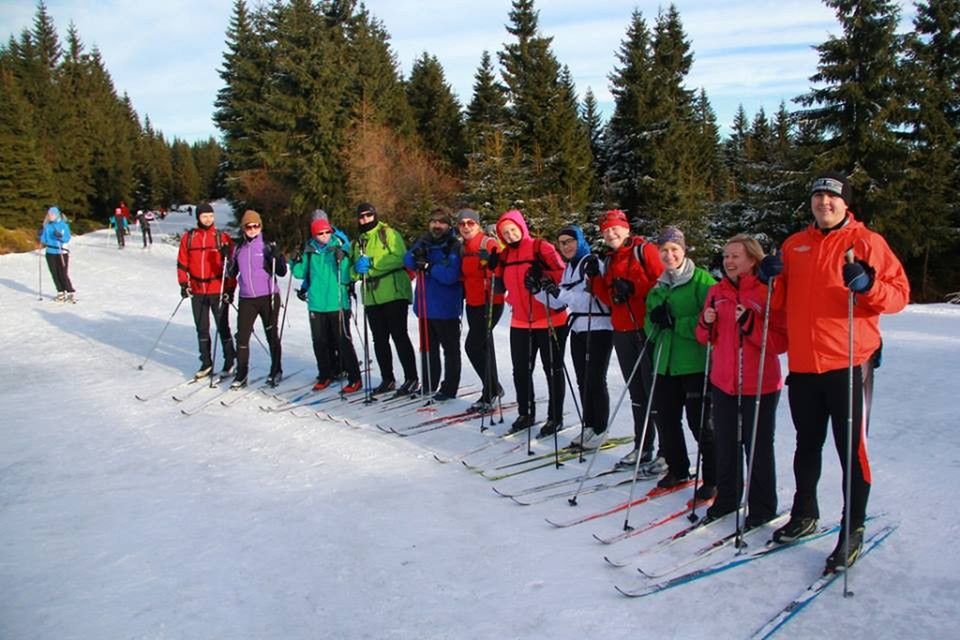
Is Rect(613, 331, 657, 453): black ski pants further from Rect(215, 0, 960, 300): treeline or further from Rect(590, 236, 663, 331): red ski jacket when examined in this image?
Rect(215, 0, 960, 300): treeline

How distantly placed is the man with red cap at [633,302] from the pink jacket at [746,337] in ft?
3.00

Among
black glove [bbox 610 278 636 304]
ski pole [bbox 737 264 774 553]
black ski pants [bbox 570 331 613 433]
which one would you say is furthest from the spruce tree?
ski pole [bbox 737 264 774 553]

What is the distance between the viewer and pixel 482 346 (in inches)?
293

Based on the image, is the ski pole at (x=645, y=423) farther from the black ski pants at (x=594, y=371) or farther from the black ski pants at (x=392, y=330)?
the black ski pants at (x=392, y=330)

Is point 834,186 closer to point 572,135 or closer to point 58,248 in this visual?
point 58,248

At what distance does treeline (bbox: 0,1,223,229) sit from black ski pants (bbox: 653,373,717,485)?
3959 centimetres

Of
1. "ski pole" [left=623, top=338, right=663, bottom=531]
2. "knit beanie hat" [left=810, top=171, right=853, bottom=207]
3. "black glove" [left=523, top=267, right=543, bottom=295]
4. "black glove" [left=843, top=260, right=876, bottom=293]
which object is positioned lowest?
"ski pole" [left=623, top=338, right=663, bottom=531]

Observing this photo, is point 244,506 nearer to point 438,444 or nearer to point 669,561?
point 438,444

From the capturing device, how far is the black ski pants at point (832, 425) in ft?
12.4

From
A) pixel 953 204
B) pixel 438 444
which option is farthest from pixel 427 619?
pixel 953 204

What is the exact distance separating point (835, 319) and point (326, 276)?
5.85 meters

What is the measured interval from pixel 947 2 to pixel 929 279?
10057 mm

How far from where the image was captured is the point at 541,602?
3547 mm

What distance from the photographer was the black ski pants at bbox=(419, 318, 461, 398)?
7.57 meters
